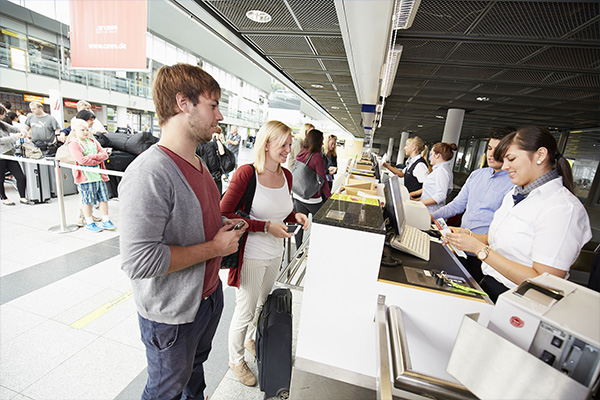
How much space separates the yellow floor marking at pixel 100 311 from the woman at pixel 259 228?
4.49 feet

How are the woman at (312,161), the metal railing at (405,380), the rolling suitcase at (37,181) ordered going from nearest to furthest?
the metal railing at (405,380) < the woman at (312,161) < the rolling suitcase at (37,181)

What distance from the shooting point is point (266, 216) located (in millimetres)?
1852

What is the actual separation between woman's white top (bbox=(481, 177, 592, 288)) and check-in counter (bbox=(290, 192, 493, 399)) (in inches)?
12.8

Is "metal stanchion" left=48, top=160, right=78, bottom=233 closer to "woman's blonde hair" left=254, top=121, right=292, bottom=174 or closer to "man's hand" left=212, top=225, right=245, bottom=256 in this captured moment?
"woman's blonde hair" left=254, top=121, right=292, bottom=174

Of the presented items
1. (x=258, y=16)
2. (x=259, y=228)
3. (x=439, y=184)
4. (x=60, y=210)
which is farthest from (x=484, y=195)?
(x=60, y=210)

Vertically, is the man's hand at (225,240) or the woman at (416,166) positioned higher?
the woman at (416,166)

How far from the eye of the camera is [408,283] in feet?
3.75

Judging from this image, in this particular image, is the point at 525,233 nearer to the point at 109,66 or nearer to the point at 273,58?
the point at 273,58

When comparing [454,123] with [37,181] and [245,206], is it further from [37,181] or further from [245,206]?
[37,181]

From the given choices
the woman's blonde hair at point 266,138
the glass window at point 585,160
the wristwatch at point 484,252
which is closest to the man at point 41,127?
the woman's blonde hair at point 266,138

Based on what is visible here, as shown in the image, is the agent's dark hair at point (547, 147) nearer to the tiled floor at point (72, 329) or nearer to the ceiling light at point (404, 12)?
the ceiling light at point (404, 12)

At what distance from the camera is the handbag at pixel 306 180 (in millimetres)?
3715

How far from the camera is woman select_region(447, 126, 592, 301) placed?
3.95 ft

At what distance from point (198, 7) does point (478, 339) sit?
167 inches
